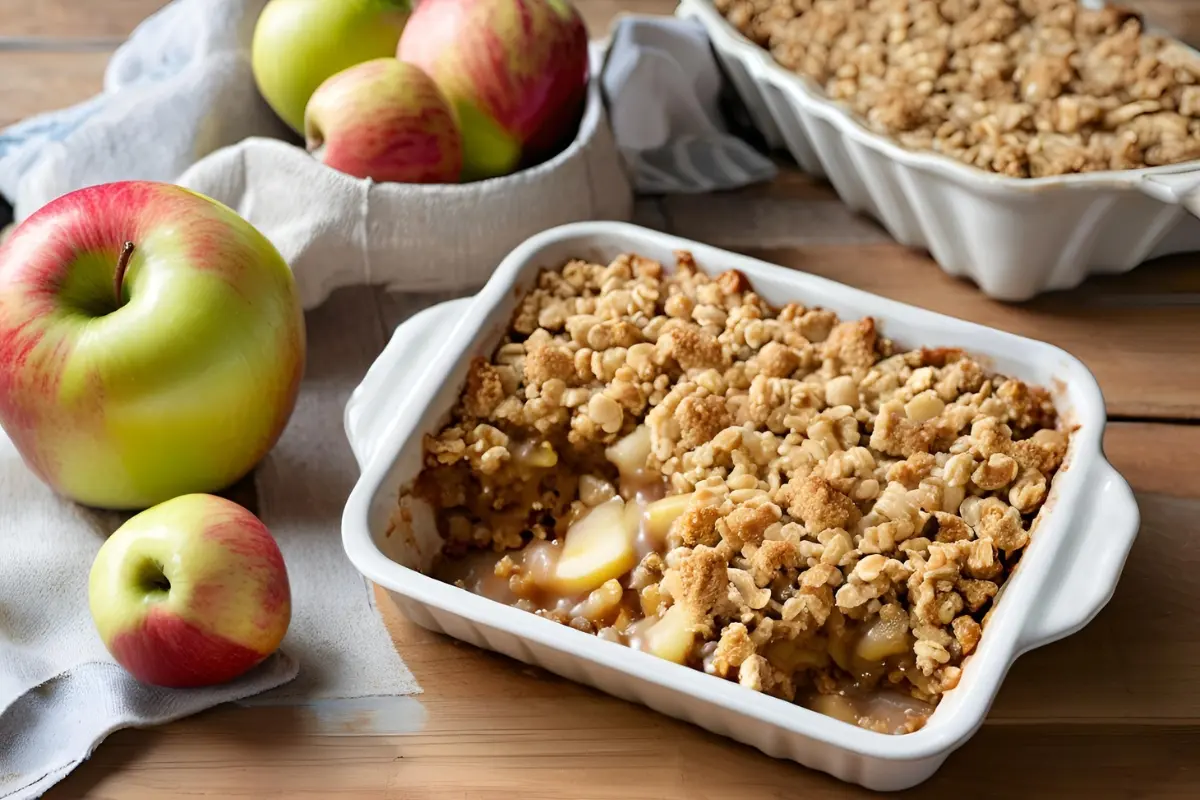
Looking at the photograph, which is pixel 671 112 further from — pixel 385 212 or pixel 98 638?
pixel 98 638

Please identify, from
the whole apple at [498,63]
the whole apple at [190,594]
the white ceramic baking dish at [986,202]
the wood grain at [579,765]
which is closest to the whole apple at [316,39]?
the whole apple at [498,63]

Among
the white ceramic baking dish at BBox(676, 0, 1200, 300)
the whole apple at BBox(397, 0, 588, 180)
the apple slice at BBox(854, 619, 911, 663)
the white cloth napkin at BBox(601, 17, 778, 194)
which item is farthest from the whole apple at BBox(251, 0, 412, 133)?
the apple slice at BBox(854, 619, 911, 663)

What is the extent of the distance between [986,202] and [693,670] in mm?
587

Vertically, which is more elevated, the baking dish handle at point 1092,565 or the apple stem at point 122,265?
the apple stem at point 122,265

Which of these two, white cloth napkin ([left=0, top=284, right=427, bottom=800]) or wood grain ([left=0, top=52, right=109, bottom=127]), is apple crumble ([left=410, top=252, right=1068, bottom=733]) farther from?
wood grain ([left=0, top=52, right=109, bottom=127])

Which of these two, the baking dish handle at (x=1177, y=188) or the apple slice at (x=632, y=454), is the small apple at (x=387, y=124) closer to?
the apple slice at (x=632, y=454)

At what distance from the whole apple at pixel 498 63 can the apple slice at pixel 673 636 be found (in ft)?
1.97

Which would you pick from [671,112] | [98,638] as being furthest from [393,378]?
[671,112]

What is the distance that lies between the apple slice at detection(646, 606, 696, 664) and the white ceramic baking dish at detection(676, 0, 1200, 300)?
1.73ft

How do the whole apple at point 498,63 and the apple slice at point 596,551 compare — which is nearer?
the apple slice at point 596,551

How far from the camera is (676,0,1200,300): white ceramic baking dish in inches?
47.9

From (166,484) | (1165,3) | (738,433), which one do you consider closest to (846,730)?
(738,433)

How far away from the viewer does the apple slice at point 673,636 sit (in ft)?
3.14

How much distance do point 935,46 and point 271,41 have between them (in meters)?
0.71
